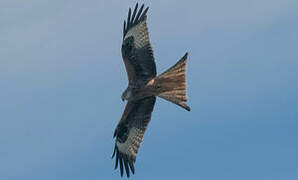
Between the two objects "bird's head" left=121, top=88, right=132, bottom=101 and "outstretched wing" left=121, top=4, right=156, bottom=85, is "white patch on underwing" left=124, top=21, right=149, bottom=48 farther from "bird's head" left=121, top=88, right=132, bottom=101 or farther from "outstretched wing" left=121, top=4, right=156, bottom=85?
"bird's head" left=121, top=88, right=132, bottom=101

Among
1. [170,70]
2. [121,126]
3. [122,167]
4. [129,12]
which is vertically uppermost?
[129,12]

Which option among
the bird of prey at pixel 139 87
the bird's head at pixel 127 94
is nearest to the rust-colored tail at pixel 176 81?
the bird of prey at pixel 139 87

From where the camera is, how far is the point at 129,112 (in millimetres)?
14047

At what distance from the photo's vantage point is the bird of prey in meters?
12.8

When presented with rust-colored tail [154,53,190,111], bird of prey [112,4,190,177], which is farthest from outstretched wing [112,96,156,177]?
rust-colored tail [154,53,190,111]

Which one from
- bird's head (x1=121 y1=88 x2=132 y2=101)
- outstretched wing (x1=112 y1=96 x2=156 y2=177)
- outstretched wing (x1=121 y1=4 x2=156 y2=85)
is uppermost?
outstretched wing (x1=121 y1=4 x2=156 y2=85)

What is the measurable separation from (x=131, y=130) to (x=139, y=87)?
4.60 ft

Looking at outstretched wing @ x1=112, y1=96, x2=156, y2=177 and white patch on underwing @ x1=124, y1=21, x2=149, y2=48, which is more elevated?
white patch on underwing @ x1=124, y1=21, x2=149, y2=48

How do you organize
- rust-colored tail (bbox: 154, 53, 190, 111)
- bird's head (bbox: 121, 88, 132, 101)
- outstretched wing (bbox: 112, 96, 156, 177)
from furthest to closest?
outstretched wing (bbox: 112, 96, 156, 177) < bird's head (bbox: 121, 88, 132, 101) < rust-colored tail (bbox: 154, 53, 190, 111)

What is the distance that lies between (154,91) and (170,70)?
2.06 ft

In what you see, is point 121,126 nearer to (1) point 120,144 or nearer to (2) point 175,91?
(1) point 120,144

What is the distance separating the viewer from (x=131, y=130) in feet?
46.6

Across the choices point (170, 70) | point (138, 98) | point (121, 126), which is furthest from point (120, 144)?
point (170, 70)

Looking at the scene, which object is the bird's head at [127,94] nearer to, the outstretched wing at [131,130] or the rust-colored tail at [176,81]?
the outstretched wing at [131,130]
